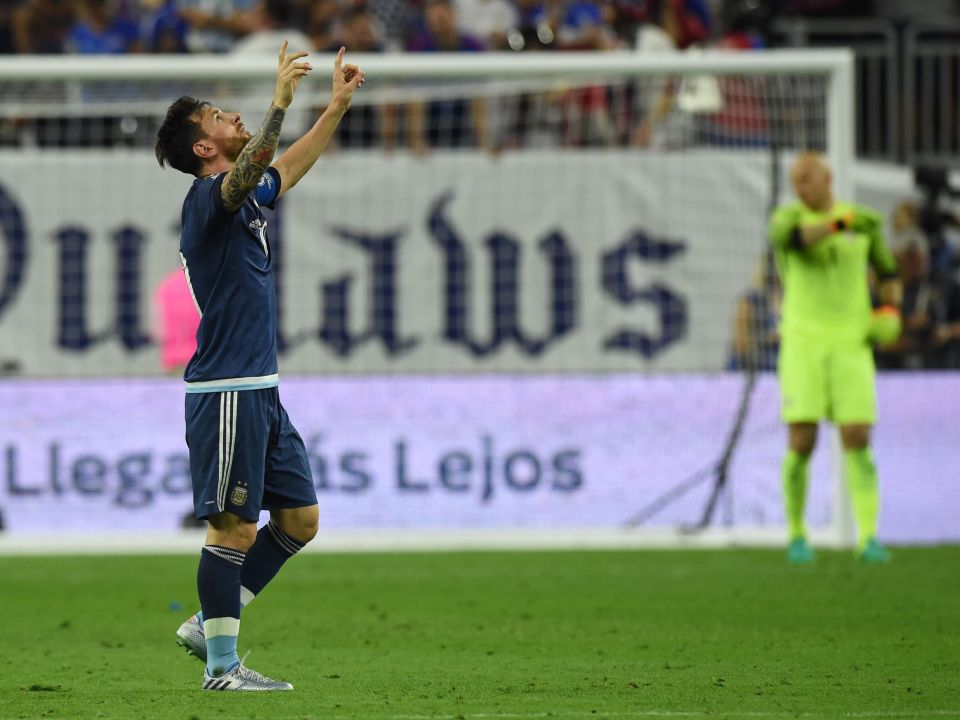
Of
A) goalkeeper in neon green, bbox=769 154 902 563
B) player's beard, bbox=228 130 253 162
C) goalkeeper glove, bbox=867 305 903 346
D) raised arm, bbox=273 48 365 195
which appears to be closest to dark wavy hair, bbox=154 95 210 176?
player's beard, bbox=228 130 253 162

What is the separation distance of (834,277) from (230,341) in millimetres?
5940

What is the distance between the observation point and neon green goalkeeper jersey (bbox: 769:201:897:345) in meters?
11.1

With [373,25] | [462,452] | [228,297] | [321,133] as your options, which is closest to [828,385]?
[462,452]

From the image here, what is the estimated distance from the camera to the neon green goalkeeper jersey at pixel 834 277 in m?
11.1

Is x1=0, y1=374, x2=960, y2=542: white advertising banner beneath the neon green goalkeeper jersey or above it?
beneath

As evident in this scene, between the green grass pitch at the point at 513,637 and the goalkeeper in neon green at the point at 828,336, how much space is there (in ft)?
1.65

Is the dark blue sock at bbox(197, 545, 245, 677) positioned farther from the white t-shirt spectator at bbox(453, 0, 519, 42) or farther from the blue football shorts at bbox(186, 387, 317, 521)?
the white t-shirt spectator at bbox(453, 0, 519, 42)

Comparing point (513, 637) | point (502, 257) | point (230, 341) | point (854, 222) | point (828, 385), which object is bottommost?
point (513, 637)

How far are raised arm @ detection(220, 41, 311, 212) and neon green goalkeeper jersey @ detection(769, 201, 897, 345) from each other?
222 inches

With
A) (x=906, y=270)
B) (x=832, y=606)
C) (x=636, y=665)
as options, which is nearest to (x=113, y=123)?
(x=906, y=270)

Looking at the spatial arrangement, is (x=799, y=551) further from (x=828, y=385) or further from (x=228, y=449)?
(x=228, y=449)

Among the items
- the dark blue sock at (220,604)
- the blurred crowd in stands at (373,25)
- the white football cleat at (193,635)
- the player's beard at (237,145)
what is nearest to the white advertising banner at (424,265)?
the blurred crowd in stands at (373,25)

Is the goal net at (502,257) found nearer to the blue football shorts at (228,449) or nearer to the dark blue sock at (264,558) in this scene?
the dark blue sock at (264,558)

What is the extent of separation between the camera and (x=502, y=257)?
13633mm
